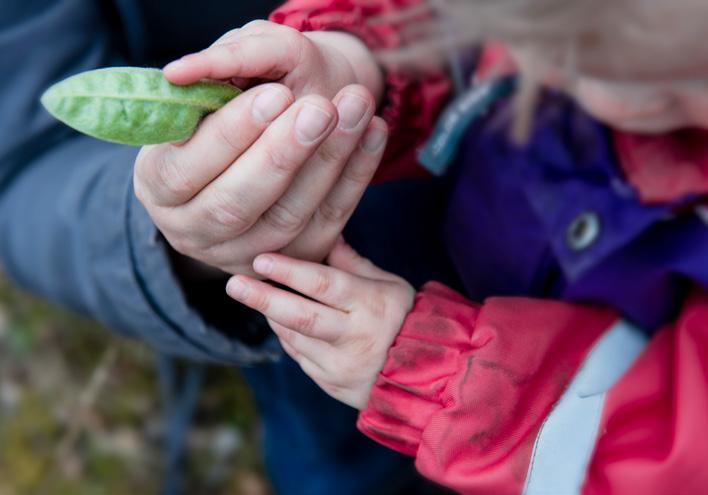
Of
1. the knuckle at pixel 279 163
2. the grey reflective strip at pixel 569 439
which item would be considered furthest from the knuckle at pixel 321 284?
the grey reflective strip at pixel 569 439

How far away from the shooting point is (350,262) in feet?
1.91

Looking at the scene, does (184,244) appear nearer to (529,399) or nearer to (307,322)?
(307,322)

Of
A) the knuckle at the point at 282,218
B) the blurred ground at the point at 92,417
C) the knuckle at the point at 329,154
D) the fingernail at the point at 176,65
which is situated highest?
the fingernail at the point at 176,65

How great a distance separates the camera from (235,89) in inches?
18.0

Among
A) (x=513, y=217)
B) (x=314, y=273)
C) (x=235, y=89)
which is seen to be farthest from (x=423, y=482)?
(x=235, y=89)

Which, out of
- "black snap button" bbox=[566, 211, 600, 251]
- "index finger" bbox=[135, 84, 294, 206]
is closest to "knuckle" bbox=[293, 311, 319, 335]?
"index finger" bbox=[135, 84, 294, 206]

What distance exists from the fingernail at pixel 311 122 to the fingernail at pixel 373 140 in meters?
0.07

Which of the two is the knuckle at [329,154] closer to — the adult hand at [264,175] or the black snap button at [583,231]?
the adult hand at [264,175]

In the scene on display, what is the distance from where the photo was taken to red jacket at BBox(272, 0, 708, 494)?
0.58 metres

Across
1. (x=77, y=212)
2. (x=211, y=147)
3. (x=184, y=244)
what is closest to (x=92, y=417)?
(x=77, y=212)

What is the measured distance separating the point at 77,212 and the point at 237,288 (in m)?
0.28

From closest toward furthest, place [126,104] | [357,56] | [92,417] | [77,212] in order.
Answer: [126,104] < [357,56] < [77,212] < [92,417]

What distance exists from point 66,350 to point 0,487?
23 cm

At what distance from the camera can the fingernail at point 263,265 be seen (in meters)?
0.52
